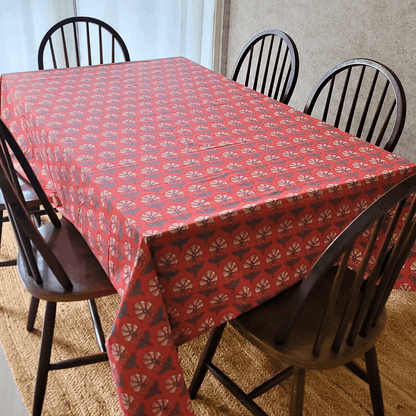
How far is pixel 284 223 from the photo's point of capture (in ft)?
3.61

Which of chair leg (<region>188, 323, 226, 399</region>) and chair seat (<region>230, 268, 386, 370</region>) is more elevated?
chair seat (<region>230, 268, 386, 370</region>)

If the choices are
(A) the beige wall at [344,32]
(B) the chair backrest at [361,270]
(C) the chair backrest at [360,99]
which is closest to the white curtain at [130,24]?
(A) the beige wall at [344,32]

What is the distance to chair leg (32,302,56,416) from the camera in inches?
50.9

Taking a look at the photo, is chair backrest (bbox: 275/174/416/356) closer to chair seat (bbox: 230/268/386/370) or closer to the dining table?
chair seat (bbox: 230/268/386/370)

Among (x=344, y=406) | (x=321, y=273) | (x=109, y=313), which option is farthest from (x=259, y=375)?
(x=321, y=273)

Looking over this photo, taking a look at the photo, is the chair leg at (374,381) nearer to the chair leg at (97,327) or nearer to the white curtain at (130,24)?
the chair leg at (97,327)

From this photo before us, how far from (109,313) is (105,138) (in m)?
0.73

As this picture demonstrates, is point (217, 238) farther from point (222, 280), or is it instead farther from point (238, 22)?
point (238, 22)

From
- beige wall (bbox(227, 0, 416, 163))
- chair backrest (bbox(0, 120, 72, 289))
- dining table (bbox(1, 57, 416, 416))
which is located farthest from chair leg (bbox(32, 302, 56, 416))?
beige wall (bbox(227, 0, 416, 163))

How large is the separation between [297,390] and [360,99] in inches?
73.2

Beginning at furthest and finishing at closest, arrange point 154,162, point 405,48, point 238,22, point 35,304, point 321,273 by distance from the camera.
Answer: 1. point 238,22
2. point 405,48
3. point 35,304
4. point 154,162
5. point 321,273

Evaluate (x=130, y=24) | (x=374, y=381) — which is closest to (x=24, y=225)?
(x=374, y=381)

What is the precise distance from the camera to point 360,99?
2557 mm

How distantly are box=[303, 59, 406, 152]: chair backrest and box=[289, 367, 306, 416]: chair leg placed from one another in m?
0.83
